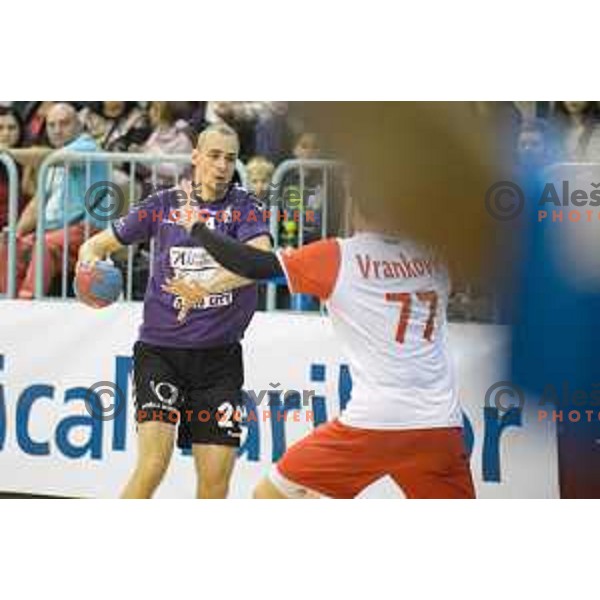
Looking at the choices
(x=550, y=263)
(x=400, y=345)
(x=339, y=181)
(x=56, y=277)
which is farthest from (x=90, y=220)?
(x=550, y=263)

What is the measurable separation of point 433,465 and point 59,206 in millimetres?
1519

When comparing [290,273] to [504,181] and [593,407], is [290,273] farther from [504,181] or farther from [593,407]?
[593,407]

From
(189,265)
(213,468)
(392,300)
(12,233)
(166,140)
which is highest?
(166,140)

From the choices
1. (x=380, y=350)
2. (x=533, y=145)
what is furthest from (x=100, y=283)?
(x=533, y=145)

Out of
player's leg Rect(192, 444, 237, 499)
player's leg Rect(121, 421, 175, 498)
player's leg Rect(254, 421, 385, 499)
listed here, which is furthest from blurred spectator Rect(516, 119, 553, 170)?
player's leg Rect(121, 421, 175, 498)

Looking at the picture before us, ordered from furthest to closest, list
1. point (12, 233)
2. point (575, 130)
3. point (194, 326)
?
point (12, 233), point (194, 326), point (575, 130)

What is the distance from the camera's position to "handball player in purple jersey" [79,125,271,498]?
4.26 meters

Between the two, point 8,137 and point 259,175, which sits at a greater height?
point 8,137

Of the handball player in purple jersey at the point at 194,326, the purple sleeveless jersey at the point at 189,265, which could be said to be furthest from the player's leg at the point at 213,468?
the purple sleeveless jersey at the point at 189,265

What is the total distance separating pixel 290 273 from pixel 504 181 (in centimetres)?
75

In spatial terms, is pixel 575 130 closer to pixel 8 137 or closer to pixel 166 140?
pixel 166 140

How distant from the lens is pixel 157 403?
4.31 m

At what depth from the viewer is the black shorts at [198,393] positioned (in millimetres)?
4301

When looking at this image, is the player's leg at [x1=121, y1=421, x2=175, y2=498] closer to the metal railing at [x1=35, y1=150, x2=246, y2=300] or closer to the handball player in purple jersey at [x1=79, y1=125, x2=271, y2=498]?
the handball player in purple jersey at [x1=79, y1=125, x2=271, y2=498]
